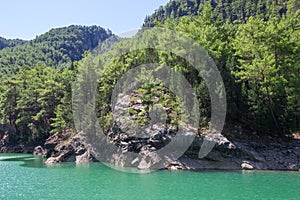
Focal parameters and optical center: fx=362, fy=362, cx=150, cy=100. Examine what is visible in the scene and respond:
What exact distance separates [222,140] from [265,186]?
10197 millimetres

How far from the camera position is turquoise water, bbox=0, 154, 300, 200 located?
23159 millimetres

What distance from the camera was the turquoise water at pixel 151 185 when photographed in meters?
23.2

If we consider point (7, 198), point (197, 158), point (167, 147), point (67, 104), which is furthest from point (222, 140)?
point (67, 104)

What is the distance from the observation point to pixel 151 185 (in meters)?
26.8

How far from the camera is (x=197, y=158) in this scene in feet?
116

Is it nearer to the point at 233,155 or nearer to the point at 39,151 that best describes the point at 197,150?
the point at 233,155

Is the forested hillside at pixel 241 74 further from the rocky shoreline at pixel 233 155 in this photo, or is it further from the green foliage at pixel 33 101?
the green foliage at pixel 33 101

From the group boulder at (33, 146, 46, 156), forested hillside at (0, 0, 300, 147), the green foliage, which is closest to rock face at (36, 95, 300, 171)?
forested hillside at (0, 0, 300, 147)

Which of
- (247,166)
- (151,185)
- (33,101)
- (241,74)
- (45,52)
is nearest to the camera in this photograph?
(151,185)

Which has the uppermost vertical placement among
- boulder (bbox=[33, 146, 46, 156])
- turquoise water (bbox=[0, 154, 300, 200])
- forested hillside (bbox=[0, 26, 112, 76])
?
forested hillside (bbox=[0, 26, 112, 76])

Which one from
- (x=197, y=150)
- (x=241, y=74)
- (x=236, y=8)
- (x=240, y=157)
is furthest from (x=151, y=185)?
(x=236, y=8)

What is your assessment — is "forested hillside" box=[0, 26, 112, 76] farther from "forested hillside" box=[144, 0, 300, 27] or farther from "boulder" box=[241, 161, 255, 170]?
"boulder" box=[241, 161, 255, 170]

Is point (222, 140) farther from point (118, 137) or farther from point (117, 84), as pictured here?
point (117, 84)

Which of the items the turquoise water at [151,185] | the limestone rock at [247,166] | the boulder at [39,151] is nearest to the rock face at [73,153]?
the turquoise water at [151,185]
